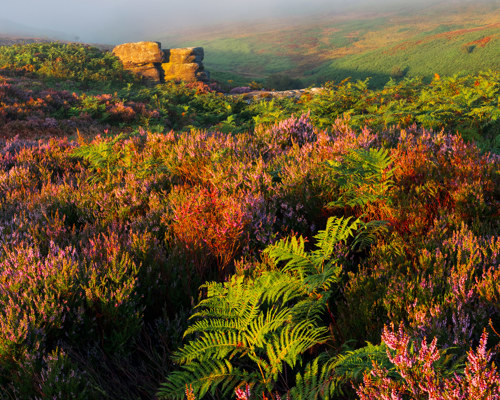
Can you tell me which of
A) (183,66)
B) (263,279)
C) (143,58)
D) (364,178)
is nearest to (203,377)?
(263,279)

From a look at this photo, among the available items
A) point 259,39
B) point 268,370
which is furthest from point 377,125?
point 259,39

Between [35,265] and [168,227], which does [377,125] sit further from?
[35,265]

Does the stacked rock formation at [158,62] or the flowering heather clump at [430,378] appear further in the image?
the stacked rock formation at [158,62]

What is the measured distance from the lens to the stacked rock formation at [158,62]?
92.1 ft

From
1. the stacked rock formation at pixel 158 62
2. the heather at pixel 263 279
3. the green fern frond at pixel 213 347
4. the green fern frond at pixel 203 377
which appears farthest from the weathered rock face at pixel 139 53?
the green fern frond at pixel 203 377

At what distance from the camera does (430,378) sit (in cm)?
102

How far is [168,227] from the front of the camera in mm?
2988

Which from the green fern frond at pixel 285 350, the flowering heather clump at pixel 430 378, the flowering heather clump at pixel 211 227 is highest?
the flowering heather clump at pixel 430 378

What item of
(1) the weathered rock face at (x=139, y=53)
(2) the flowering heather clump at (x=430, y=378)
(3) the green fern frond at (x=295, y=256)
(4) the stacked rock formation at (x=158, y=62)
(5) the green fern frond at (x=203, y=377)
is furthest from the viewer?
(1) the weathered rock face at (x=139, y=53)

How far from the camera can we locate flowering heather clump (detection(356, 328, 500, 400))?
36.9 inches

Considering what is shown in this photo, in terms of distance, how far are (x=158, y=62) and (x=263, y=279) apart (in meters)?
31.2

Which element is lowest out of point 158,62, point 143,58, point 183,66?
point 183,66

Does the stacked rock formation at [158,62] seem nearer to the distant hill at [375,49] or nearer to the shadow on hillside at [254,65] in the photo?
the distant hill at [375,49]

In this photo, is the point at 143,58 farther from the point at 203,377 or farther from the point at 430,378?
the point at 430,378
